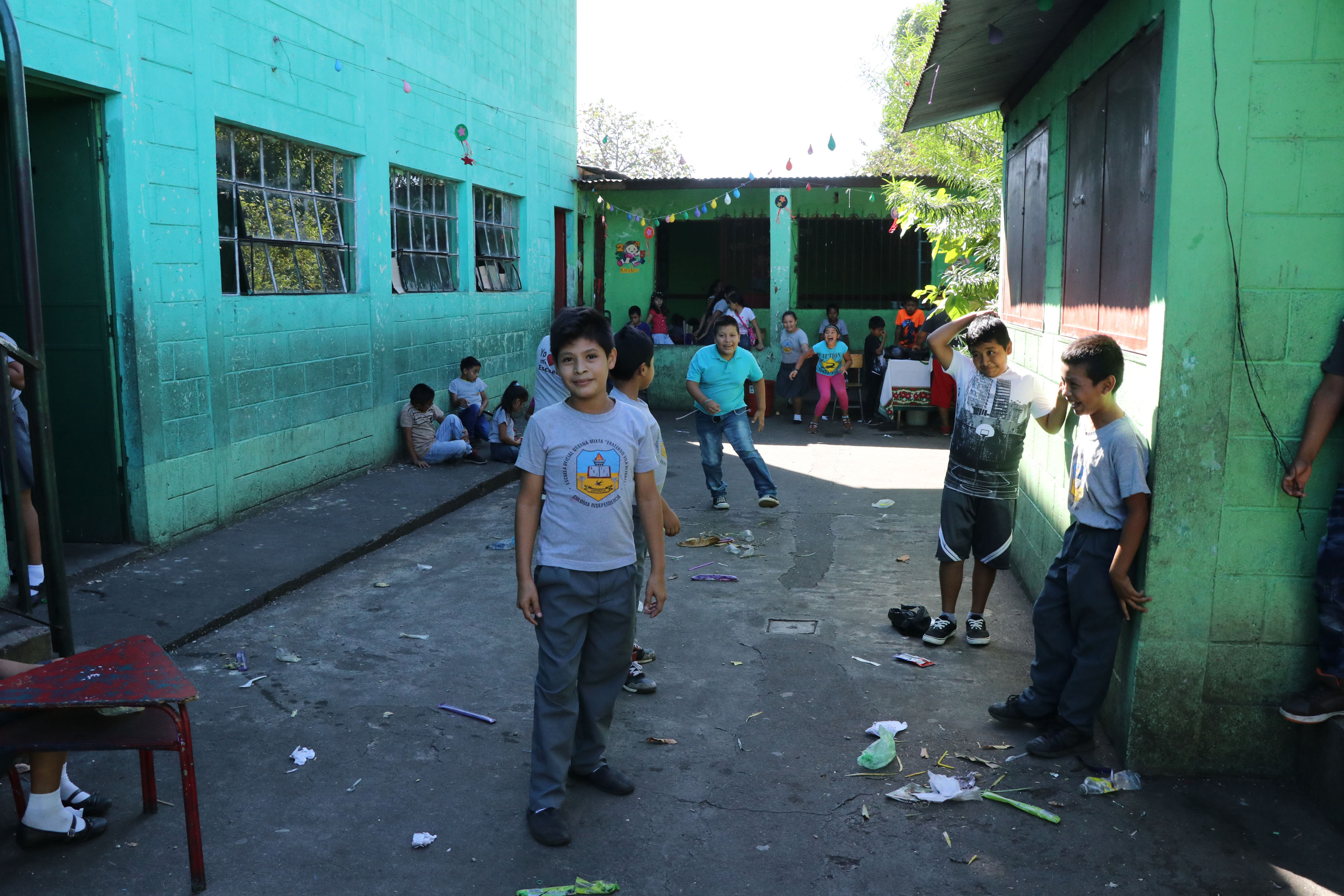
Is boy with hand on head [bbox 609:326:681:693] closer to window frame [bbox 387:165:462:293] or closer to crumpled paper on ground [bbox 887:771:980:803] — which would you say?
crumpled paper on ground [bbox 887:771:980:803]

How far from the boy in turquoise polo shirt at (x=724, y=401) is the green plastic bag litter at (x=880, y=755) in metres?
4.22

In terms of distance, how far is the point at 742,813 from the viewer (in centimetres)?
357

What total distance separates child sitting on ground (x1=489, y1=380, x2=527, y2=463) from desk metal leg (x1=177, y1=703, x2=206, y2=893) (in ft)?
24.2

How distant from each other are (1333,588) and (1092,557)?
75 centimetres

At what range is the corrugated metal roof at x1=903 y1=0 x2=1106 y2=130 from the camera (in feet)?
16.1

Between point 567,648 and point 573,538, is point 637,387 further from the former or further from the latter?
point 567,648

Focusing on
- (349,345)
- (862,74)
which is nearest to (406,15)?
(349,345)

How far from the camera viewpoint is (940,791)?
370 centimetres

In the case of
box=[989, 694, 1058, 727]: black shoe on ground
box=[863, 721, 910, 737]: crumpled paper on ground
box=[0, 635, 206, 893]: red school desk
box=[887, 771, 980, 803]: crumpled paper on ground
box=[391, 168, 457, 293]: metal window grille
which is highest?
box=[391, 168, 457, 293]: metal window grille

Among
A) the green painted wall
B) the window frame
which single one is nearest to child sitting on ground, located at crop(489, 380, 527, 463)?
the window frame

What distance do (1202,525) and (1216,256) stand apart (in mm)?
915

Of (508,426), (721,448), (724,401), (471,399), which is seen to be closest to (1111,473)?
(724,401)

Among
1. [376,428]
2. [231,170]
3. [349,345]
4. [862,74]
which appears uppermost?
[862,74]

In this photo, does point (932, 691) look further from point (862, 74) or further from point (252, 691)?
point (862, 74)
